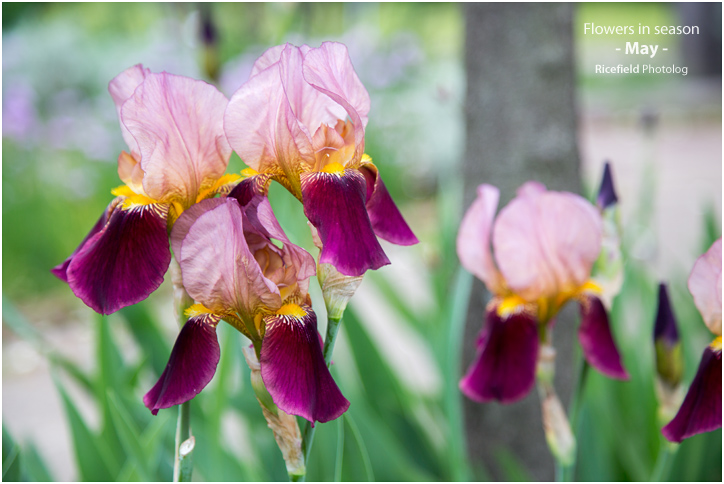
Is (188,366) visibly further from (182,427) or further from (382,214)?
(382,214)

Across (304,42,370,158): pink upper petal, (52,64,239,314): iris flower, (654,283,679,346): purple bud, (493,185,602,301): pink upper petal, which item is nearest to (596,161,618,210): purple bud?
(493,185,602,301): pink upper petal

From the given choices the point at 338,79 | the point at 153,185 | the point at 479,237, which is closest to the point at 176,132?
the point at 153,185

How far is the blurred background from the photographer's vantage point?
107cm

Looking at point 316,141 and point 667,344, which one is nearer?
point 316,141

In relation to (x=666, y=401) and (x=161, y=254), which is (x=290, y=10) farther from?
(x=666, y=401)

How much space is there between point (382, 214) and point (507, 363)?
12.5 inches

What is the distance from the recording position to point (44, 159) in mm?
3914

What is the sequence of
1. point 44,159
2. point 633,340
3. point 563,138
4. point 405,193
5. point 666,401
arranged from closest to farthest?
point 666,401 → point 563,138 → point 633,340 → point 44,159 → point 405,193

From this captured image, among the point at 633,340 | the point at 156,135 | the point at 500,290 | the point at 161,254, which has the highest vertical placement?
the point at 156,135

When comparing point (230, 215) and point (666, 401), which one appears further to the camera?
point (666, 401)

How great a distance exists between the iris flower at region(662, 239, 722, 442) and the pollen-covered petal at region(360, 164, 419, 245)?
345 millimetres

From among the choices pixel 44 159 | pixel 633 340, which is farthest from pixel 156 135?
pixel 44 159

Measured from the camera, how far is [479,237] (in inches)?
33.5

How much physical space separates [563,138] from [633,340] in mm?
597
